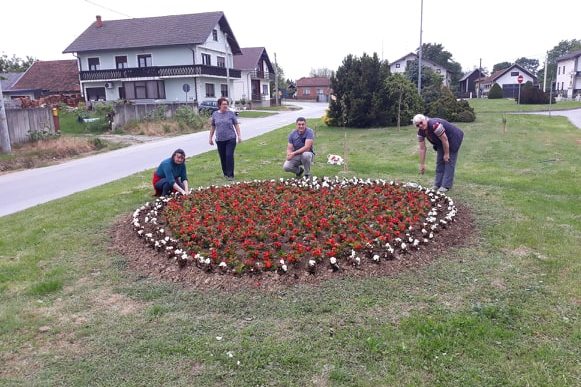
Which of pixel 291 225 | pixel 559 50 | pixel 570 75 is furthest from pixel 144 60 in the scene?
pixel 559 50

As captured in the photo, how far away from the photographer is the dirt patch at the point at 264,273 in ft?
15.5

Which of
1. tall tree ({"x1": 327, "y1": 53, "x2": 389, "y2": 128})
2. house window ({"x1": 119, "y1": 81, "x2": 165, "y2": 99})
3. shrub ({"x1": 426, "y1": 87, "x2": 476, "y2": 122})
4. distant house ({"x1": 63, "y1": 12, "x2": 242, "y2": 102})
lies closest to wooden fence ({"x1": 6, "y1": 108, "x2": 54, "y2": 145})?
tall tree ({"x1": 327, "y1": 53, "x2": 389, "y2": 128})

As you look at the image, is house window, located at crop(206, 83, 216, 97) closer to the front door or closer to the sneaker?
the front door

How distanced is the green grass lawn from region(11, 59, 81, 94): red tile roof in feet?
147

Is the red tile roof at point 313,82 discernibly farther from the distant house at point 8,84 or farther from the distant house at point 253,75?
the distant house at point 8,84

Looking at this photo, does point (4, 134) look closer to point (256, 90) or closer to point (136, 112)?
point (136, 112)

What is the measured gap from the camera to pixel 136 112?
25.0 metres

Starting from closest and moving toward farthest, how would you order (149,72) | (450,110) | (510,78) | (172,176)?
(172,176) → (450,110) → (149,72) → (510,78)

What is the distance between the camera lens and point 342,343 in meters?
3.63

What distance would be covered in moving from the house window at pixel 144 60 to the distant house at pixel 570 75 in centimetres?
4484

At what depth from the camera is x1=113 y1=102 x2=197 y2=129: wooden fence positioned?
2395 centimetres

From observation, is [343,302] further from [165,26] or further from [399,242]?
[165,26]

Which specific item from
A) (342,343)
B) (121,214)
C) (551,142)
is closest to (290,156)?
(121,214)

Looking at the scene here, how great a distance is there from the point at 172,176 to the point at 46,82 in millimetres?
46214
